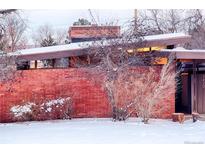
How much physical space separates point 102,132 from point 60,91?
4.08 metres

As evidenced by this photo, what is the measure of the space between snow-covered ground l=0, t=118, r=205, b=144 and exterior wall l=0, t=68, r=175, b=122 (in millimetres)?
1013

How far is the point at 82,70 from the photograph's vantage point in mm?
16953

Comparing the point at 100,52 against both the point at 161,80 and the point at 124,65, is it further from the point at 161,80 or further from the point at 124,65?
the point at 161,80

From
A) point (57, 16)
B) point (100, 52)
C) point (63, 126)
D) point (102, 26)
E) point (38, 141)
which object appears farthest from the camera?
point (57, 16)

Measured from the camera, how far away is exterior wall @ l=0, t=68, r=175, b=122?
54.7 feet

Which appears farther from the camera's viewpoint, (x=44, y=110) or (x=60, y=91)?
(x=60, y=91)

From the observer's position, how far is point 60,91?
16734 mm

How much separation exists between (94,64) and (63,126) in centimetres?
285

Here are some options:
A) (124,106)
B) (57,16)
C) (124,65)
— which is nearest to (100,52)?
(124,65)

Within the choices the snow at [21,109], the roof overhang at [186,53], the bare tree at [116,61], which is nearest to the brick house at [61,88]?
the snow at [21,109]

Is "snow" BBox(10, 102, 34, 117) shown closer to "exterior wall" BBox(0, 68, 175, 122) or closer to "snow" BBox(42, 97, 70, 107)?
"exterior wall" BBox(0, 68, 175, 122)

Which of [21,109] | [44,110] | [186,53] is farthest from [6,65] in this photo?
[186,53]

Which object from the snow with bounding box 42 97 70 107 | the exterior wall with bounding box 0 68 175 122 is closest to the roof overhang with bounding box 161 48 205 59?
the exterior wall with bounding box 0 68 175 122

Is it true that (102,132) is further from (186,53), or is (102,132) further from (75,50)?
(186,53)
